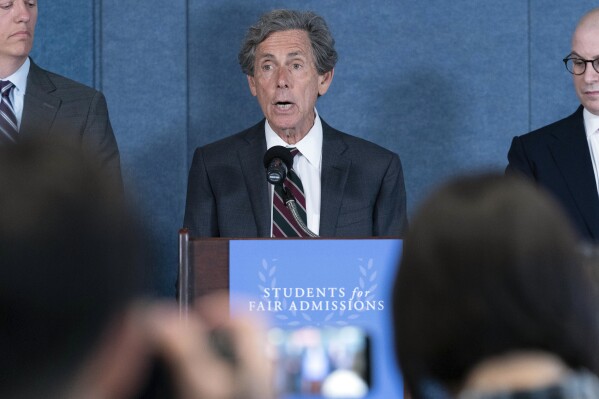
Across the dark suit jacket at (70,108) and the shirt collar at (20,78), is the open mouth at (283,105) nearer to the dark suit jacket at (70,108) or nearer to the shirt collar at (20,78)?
the dark suit jacket at (70,108)

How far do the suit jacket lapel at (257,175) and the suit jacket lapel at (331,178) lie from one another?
0.20 m

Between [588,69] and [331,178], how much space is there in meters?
1.08

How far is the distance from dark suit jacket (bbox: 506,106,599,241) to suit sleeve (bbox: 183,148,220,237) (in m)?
1.09

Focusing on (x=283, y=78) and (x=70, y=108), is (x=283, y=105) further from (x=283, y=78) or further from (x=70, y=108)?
(x=70, y=108)

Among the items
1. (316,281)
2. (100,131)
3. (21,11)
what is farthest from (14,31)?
(316,281)

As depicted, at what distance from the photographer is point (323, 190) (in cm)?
350

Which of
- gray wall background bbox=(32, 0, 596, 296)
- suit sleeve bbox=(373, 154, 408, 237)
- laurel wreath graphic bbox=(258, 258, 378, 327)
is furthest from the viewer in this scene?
gray wall background bbox=(32, 0, 596, 296)

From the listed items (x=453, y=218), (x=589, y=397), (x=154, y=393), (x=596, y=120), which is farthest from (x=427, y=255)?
(x=596, y=120)

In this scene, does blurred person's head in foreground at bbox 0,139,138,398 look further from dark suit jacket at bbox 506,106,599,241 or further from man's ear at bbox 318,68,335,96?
man's ear at bbox 318,68,335,96

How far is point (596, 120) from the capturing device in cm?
384

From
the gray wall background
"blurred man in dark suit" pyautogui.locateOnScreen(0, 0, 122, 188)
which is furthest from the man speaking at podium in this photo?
Answer: the gray wall background

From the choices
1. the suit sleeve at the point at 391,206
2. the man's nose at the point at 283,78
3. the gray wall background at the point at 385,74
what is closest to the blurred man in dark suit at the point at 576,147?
the suit sleeve at the point at 391,206

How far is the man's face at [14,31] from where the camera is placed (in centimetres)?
364

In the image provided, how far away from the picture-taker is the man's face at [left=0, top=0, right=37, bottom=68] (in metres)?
3.64
